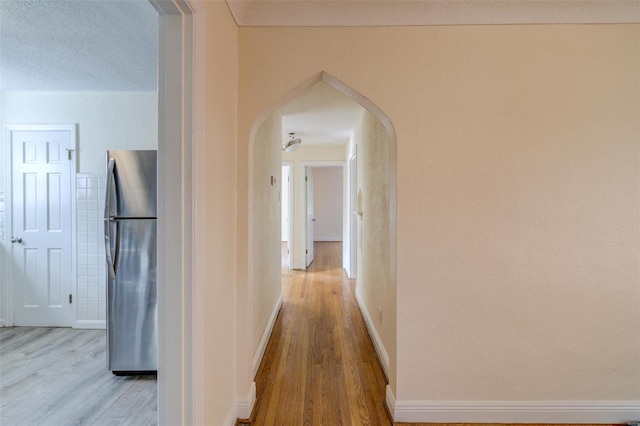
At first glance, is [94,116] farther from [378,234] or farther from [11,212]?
[378,234]

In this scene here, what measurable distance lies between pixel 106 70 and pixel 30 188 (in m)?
1.55

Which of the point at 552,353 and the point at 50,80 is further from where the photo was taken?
the point at 50,80

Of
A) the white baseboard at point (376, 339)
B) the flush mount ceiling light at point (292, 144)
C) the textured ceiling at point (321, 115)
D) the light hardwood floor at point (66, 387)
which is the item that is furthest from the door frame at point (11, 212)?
the white baseboard at point (376, 339)

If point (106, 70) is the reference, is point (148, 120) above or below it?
below

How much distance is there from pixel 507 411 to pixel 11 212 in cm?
453

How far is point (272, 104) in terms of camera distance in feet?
5.62

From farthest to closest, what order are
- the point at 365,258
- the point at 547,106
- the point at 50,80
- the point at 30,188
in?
the point at 365,258
the point at 30,188
the point at 50,80
the point at 547,106

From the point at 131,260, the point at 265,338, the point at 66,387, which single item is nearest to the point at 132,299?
the point at 131,260

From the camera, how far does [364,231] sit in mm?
3363

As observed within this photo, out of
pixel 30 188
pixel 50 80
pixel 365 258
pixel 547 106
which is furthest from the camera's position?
pixel 365 258

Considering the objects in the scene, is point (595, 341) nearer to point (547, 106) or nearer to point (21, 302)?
point (547, 106)

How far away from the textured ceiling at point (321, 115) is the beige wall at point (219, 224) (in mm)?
1091

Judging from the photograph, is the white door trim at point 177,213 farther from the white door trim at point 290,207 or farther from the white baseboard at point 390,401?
the white door trim at point 290,207

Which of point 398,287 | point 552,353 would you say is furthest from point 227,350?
point 552,353
